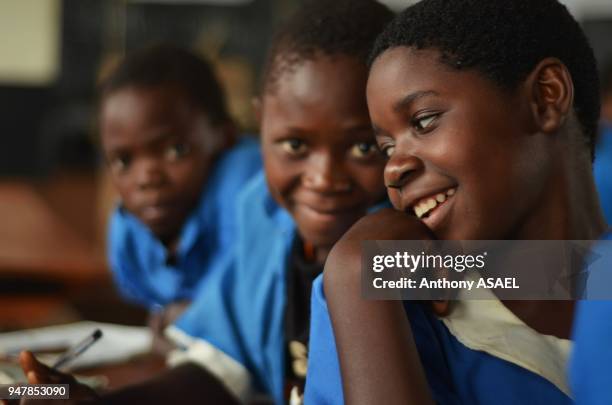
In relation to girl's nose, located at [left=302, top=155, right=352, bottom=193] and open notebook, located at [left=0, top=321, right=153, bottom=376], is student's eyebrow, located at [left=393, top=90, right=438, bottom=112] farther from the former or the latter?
open notebook, located at [left=0, top=321, right=153, bottom=376]

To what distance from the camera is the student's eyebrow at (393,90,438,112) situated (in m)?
0.57

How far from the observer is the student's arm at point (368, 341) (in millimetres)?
535

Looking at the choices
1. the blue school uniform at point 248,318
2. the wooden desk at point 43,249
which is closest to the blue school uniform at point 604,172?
the blue school uniform at point 248,318

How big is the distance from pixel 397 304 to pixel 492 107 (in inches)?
5.9

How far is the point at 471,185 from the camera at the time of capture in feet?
1.87

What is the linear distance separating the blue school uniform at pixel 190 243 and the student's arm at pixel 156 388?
230mm

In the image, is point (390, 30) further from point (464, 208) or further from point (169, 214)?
point (169, 214)

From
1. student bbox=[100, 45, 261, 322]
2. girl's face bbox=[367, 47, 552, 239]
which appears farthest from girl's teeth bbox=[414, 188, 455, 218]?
student bbox=[100, 45, 261, 322]

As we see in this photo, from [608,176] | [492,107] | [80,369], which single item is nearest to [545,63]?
[492,107]

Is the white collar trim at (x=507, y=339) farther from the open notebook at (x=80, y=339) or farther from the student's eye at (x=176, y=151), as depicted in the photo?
the student's eye at (x=176, y=151)

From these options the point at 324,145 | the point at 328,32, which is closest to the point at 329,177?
the point at 324,145

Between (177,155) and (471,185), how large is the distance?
65 cm

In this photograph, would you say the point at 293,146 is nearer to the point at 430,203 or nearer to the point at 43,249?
the point at 430,203

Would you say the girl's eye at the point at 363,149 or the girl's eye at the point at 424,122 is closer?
the girl's eye at the point at 424,122
